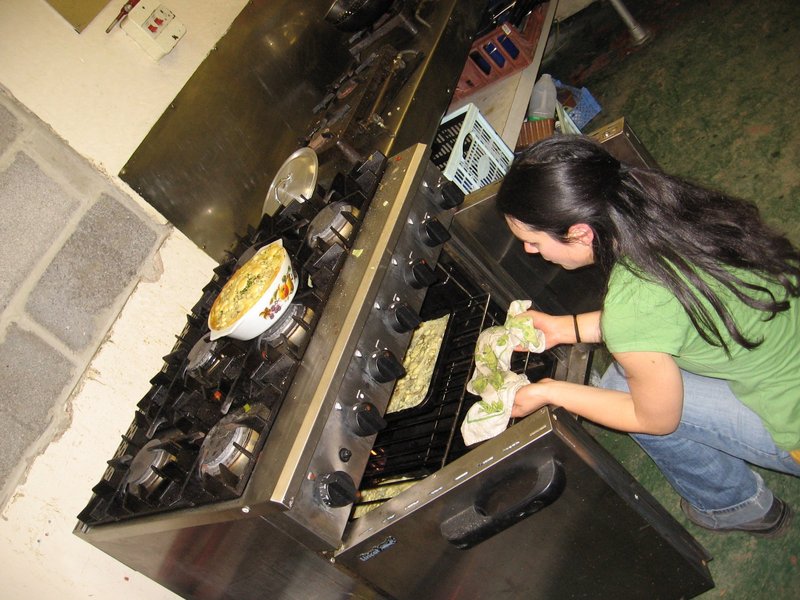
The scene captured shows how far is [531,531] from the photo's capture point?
99 cm

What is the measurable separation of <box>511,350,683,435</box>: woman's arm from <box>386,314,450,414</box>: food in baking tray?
0.32 meters

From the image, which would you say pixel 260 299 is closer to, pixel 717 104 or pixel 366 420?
pixel 366 420

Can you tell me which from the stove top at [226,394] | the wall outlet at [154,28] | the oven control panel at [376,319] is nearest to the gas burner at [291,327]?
the stove top at [226,394]

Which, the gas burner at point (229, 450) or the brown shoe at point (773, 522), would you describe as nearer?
the gas burner at point (229, 450)

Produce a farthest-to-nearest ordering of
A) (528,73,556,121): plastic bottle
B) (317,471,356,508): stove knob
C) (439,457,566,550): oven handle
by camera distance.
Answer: (528,73,556,121): plastic bottle, (317,471,356,508): stove knob, (439,457,566,550): oven handle

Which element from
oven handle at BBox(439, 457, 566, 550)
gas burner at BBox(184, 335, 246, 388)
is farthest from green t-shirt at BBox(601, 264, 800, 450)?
gas burner at BBox(184, 335, 246, 388)

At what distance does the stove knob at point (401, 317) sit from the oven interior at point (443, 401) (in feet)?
0.89

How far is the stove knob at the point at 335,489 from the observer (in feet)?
3.31

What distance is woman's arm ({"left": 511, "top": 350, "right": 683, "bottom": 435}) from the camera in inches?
40.5

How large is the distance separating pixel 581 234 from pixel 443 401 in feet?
2.03

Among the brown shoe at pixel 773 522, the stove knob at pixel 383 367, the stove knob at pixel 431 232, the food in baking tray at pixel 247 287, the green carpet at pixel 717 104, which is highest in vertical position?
the food in baking tray at pixel 247 287

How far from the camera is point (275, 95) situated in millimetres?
2188

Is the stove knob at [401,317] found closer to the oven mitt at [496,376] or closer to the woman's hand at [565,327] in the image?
the oven mitt at [496,376]

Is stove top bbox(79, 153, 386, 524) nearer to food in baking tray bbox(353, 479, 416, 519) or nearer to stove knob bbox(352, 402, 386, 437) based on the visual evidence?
stove knob bbox(352, 402, 386, 437)
